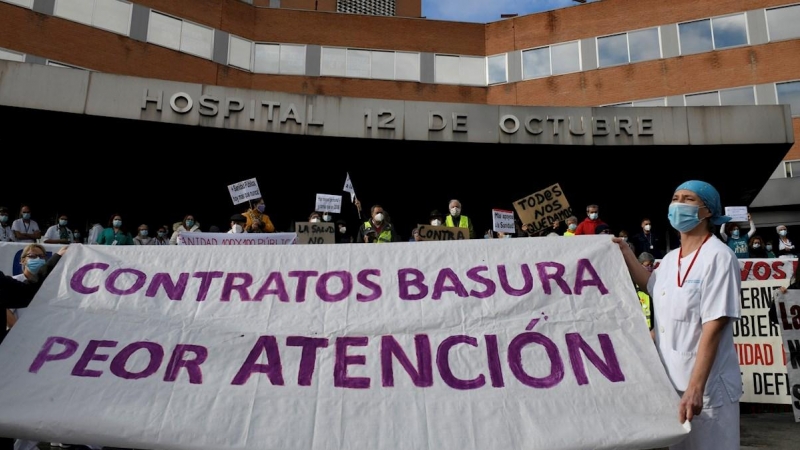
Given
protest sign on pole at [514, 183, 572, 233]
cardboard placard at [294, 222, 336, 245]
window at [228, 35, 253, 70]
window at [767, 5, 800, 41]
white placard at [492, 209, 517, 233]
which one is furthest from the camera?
window at [228, 35, 253, 70]

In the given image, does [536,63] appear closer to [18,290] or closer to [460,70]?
[460,70]

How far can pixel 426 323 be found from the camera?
144 inches

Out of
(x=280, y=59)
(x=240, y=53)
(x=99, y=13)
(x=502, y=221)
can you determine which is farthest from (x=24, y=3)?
(x=502, y=221)

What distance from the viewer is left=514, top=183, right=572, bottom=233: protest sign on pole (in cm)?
1054

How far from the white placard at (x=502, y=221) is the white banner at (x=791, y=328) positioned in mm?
6311

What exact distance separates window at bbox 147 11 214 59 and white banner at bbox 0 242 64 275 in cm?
2130

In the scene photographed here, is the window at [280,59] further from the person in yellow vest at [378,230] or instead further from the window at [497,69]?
the person in yellow vest at [378,230]

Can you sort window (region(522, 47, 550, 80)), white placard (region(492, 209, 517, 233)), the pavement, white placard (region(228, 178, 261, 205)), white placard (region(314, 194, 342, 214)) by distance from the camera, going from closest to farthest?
the pavement → white placard (region(228, 178, 261, 205)) → white placard (region(492, 209, 517, 233)) → white placard (region(314, 194, 342, 214)) → window (region(522, 47, 550, 80))

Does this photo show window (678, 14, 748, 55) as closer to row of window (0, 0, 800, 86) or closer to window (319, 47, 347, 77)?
row of window (0, 0, 800, 86)

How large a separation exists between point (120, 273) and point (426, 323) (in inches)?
81.0

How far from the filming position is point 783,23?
26.9 meters

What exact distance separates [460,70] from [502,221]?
20.1m

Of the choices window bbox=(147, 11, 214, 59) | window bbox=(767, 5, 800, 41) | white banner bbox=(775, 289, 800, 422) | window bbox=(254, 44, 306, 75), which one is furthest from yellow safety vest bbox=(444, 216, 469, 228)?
window bbox=(767, 5, 800, 41)

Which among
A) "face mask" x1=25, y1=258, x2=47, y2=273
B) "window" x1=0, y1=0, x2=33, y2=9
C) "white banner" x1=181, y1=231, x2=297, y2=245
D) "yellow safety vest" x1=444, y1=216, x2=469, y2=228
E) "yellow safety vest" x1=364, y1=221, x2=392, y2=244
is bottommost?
"face mask" x1=25, y1=258, x2=47, y2=273
